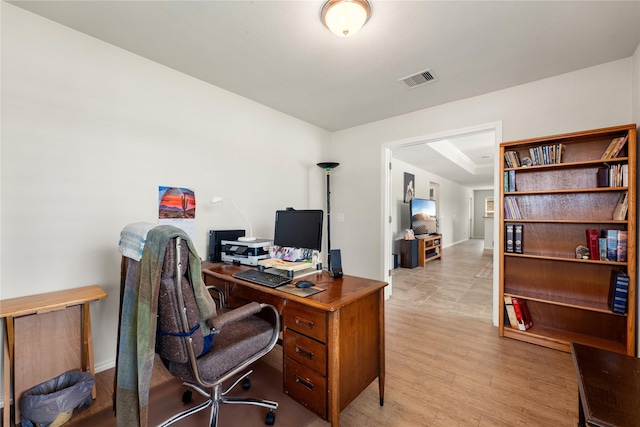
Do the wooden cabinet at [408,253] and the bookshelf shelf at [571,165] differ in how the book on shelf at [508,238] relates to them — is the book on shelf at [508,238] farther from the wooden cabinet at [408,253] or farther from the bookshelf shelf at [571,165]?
the wooden cabinet at [408,253]

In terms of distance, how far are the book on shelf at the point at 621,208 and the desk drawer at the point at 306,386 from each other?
269 centimetres

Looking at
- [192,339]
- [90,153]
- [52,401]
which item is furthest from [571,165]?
[52,401]

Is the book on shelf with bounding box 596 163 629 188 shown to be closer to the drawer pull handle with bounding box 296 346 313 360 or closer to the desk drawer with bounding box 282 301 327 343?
the desk drawer with bounding box 282 301 327 343

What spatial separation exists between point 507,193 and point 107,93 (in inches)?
144

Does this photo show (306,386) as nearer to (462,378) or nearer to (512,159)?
(462,378)

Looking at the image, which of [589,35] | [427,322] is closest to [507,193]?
[589,35]

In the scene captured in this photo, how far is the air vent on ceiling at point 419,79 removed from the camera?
248cm

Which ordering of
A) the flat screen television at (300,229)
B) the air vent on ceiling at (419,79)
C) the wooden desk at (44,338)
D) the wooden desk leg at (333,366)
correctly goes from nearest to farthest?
the wooden desk leg at (333,366)
the wooden desk at (44,338)
the flat screen television at (300,229)
the air vent on ceiling at (419,79)

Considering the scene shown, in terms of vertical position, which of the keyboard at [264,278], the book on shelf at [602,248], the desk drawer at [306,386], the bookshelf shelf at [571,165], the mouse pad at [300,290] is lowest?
the desk drawer at [306,386]

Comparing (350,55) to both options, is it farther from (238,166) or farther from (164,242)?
(164,242)

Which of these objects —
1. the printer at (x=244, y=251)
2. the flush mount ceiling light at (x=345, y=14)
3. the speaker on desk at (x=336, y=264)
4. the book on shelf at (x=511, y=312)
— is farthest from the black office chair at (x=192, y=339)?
the book on shelf at (x=511, y=312)

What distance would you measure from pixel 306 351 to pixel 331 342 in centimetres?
20

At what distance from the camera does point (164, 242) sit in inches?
43.1

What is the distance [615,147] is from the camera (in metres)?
2.18
